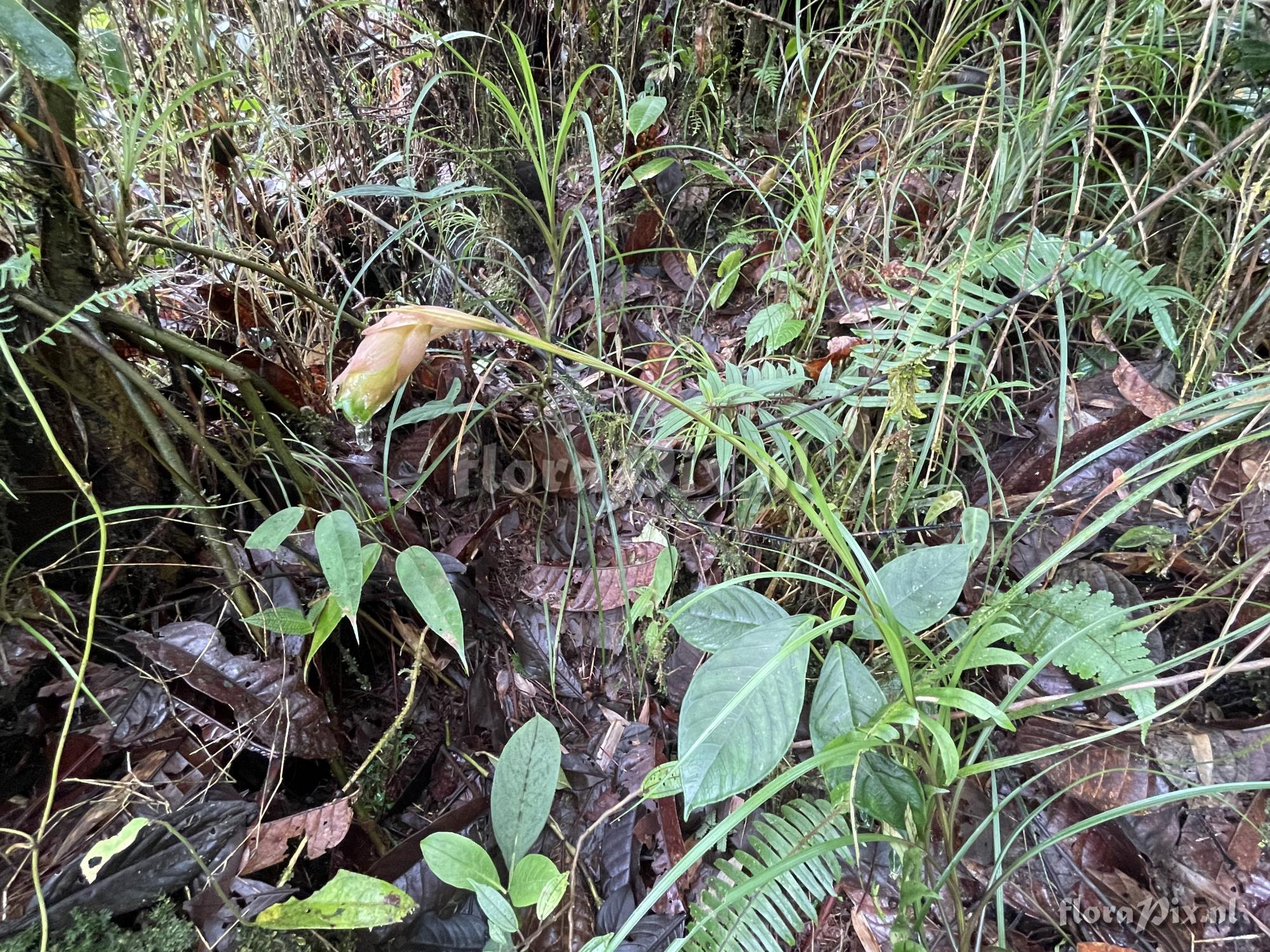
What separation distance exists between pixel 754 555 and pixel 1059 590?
41cm

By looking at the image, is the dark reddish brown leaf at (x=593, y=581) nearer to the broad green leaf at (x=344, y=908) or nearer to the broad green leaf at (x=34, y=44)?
the broad green leaf at (x=344, y=908)

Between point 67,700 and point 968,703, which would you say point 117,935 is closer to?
point 67,700

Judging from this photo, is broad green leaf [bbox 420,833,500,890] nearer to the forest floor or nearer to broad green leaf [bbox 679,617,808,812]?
the forest floor

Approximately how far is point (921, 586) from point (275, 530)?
76 centimetres

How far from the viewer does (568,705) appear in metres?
1.06

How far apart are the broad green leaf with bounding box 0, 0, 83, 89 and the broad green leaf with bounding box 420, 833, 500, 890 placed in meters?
0.92

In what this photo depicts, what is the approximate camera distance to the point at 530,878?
0.72m

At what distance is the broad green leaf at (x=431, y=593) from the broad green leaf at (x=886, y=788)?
475 mm

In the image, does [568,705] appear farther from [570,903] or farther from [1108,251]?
[1108,251]

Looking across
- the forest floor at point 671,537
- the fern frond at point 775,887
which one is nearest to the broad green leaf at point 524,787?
the forest floor at point 671,537

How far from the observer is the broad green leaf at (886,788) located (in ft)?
1.91

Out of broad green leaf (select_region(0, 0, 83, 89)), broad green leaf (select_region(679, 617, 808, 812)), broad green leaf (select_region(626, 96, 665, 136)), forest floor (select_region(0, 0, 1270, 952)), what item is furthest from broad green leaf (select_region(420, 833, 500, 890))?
broad green leaf (select_region(626, 96, 665, 136))

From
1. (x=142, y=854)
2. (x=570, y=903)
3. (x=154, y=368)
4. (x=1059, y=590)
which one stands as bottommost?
(x=570, y=903)

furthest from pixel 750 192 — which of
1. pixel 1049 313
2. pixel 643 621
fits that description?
pixel 643 621
